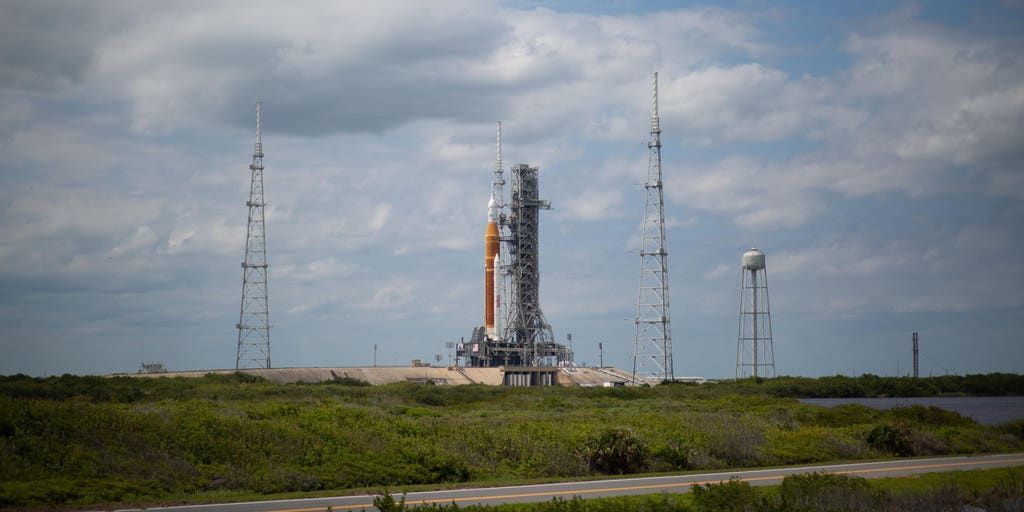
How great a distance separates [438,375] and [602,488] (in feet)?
222

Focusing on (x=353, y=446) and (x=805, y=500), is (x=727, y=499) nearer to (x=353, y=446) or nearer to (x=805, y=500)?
(x=805, y=500)

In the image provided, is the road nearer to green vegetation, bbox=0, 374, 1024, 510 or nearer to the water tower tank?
green vegetation, bbox=0, 374, 1024, 510

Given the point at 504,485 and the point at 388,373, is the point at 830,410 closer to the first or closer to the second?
the point at 504,485

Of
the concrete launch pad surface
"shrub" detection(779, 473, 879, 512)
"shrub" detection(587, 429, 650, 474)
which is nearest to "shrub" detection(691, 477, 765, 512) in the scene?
"shrub" detection(779, 473, 879, 512)

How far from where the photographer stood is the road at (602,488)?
17.0 metres

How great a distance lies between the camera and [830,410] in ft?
117

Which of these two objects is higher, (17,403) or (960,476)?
(17,403)

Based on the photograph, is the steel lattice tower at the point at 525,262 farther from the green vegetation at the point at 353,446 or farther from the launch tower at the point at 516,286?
the green vegetation at the point at 353,446

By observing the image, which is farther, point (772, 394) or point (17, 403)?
point (772, 394)

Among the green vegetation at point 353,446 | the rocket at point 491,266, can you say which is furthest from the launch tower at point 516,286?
the green vegetation at point 353,446

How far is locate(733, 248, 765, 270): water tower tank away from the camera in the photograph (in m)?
77.4

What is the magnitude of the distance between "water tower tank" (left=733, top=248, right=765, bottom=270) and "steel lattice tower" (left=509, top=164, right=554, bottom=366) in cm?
1985

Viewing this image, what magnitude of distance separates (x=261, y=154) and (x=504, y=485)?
53837 mm

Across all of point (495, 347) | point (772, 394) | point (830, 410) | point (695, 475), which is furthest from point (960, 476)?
point (495, 347)
